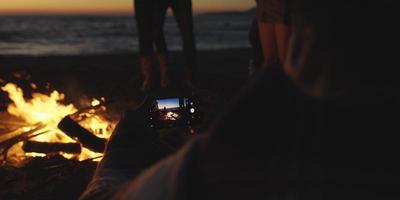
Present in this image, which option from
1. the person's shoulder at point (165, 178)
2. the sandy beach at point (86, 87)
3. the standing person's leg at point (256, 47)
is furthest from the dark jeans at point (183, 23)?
the person's shoulder at point (165, 178)

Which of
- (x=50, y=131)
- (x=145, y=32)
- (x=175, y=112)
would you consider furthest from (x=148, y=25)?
(x=175, y=112)

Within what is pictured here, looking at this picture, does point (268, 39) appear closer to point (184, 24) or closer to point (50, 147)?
point (50, 147)

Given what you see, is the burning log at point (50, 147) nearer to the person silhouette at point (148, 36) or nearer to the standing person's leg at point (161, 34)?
the person silhouette at point (148, 36)

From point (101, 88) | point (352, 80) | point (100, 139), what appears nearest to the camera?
point (352, 80)

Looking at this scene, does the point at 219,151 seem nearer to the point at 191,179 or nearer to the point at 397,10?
the point at 191,179

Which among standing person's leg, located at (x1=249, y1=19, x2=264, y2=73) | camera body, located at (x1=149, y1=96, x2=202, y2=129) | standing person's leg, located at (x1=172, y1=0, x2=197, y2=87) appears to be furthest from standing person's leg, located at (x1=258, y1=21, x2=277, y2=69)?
standing person's leg, located at (x1=172, y1=0, x2=197, y2=87)

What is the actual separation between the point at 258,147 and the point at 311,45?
0.77 feet

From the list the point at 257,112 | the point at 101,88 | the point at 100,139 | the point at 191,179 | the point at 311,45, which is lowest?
the point at 101,88

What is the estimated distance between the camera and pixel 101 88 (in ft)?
25.3

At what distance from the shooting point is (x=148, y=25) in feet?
23.7

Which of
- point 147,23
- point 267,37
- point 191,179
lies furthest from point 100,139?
point 191,179

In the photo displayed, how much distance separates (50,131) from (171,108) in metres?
1.48

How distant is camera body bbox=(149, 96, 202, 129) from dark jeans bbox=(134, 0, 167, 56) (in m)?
3.25

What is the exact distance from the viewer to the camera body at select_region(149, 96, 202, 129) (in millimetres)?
4000
